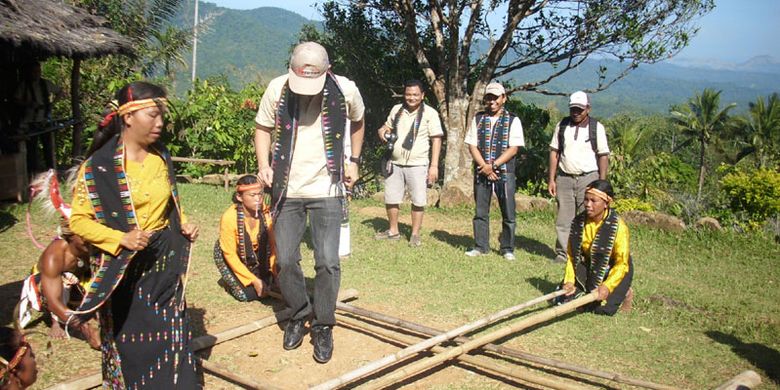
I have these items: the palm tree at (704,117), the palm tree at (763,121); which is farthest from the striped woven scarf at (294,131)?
the palm tree at (704,117)

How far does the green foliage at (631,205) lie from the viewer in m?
10.1

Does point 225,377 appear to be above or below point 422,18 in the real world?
below

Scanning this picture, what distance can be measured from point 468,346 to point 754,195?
755 cm

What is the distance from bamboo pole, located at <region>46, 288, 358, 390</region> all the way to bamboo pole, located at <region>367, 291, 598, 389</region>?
45.0 inches

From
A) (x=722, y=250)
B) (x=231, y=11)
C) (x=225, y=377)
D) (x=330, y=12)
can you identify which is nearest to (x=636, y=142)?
(x=330, y=12)

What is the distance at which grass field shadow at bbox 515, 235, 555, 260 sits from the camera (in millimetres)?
7918

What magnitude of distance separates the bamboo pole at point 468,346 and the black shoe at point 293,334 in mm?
962

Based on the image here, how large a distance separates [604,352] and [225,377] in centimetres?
267

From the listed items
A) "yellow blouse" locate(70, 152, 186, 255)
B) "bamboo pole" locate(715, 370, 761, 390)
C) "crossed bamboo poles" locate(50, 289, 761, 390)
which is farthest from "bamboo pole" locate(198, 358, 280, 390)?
"bamboo pole" locate(715, 370, 761, 390)

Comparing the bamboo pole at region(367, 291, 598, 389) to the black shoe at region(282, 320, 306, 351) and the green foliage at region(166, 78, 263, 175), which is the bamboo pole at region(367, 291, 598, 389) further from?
the green foliage at region(166, 78, 263, 175)

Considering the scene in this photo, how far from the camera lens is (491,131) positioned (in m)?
7.28

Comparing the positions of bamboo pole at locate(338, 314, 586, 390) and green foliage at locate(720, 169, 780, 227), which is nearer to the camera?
bamboo pole at locate(338, 314, 586, 390)

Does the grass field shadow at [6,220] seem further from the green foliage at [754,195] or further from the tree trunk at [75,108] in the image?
the green foliage at [754,195]

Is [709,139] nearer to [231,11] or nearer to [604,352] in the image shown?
[604,352]
